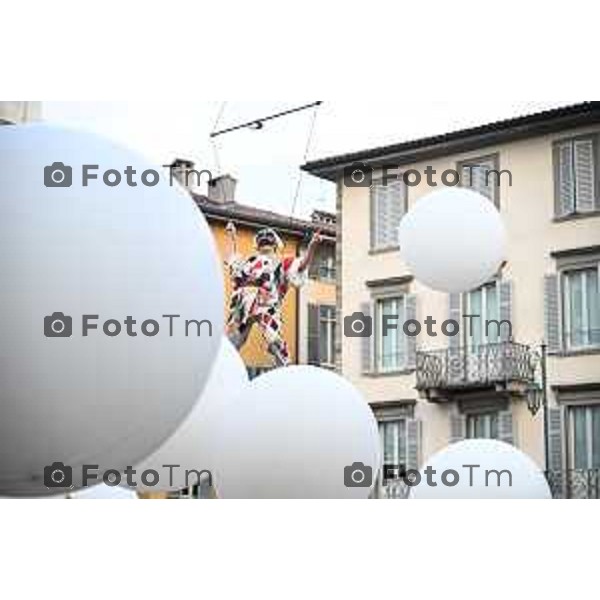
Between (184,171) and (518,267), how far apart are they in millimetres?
1313

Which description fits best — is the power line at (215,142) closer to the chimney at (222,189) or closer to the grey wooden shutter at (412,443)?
the chimney at (222,189)

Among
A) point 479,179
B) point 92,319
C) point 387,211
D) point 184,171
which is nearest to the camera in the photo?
point 92,319

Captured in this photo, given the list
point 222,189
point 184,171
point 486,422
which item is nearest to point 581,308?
point 486,422

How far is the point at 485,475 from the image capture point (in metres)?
4.11

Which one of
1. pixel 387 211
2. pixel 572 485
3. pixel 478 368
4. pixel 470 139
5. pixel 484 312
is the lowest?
pixel 572 485

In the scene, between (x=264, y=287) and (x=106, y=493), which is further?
(x=264, y=287)

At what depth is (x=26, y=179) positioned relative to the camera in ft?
9.23

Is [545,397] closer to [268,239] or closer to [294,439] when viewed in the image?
[268,239]

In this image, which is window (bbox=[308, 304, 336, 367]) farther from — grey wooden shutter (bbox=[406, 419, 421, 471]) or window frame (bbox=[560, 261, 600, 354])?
window frame (bbox=[560, 261, 600, 354])

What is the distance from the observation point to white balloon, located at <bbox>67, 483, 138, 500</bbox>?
3.77 metres

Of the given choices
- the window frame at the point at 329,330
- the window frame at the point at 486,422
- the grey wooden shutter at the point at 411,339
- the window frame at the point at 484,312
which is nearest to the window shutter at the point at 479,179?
the window frame at the point at 484,312

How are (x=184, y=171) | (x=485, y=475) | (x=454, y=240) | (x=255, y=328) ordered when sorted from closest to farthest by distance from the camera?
1. (x=454, y=240)
2. (x=485, y=475)
3. (x=184, y=171)
4. (x=255, y=328)

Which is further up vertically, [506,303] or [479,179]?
[479,179]

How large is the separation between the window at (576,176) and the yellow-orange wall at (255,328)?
1.01 meters
